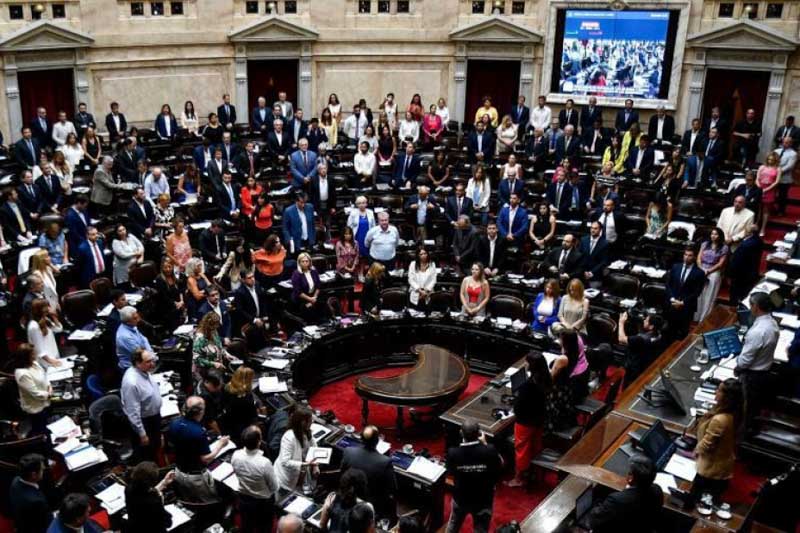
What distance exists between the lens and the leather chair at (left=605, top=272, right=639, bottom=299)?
466 inches

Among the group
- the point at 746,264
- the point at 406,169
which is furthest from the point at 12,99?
the point at 746,264

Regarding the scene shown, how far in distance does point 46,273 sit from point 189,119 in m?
8.01

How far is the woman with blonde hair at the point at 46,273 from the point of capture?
10133mm

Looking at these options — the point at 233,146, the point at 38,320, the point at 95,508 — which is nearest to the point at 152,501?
the point at 95,508

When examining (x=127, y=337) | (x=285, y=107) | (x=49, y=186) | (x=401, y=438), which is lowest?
(x=401, y=438)

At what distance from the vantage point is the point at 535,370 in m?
7.97

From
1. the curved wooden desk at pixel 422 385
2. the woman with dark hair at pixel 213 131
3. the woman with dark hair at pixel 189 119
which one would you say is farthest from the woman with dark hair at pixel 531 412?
the woman with dark hair at pixel 189 119

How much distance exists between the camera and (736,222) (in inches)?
493

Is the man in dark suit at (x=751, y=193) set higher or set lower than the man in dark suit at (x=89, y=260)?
higher

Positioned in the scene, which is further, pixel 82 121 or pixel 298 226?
pixel 82 121

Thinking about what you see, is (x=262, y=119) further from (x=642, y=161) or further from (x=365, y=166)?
(x=642, y=161)

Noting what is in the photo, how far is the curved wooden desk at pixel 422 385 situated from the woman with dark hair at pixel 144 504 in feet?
12.0

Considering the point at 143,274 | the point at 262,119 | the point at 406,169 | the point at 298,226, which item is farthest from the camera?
the point at 262,119

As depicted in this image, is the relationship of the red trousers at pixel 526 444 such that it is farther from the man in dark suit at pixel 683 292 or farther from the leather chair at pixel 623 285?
the leather chair at pixel 623 285
